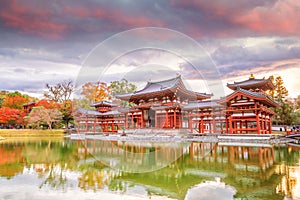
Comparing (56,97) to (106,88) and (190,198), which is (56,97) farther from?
(190,198)

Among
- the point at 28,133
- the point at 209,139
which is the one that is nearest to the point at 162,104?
the point at 209,139

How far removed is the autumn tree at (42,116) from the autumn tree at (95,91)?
44.5ft

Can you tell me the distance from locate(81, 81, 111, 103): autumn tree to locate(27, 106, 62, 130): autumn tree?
44.5 feet

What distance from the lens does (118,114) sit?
36.7 metres

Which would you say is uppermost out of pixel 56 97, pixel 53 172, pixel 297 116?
pixel 56 97

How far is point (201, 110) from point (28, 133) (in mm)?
26572

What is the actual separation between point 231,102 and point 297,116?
67.3ft

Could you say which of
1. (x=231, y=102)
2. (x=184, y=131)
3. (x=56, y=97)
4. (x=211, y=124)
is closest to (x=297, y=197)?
(x=231, y=102)

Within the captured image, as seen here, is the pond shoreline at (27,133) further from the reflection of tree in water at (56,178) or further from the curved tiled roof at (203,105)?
the reflection of tree in water at (56,178)

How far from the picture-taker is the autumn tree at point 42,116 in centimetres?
3694

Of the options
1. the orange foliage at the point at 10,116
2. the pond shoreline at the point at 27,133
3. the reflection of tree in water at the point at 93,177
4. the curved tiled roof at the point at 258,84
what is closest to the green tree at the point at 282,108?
the curved tiled roof at the point at 258,84

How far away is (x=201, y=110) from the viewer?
26.4 meters

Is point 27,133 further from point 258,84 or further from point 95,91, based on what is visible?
point 258,84

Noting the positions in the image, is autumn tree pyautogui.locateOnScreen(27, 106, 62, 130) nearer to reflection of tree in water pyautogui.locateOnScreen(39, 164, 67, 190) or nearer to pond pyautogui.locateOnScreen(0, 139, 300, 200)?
pond pyautogui.locateOnScreen(0, 139, 300, 200)
